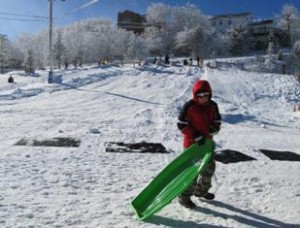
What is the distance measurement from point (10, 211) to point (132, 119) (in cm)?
1041

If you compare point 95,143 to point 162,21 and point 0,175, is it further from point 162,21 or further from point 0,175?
point 162,21

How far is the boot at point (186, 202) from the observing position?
5750 millimetres

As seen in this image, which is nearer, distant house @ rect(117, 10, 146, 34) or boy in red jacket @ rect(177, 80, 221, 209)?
boy in red jacket @ rect(177, 80, 221, 209)

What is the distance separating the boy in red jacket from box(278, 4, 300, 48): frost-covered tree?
4842 inches

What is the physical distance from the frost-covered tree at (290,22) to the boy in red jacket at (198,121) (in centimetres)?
12299

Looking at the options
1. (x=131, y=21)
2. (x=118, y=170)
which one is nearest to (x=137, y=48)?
(x=131, y=21)

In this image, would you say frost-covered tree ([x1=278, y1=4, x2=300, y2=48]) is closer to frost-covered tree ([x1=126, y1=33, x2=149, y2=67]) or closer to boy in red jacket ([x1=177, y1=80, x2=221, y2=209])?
frost-covered tree ([x1=126, y1=33, x2=149, y2=67])

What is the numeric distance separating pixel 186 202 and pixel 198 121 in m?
1.02

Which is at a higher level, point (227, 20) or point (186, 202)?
point (227, 20)

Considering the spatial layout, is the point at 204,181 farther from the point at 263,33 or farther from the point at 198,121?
the point at 263,33

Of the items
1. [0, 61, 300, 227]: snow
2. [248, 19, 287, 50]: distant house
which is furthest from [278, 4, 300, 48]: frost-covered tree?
[0, 61, 300, 227]: snow

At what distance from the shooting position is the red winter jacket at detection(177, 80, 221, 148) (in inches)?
232

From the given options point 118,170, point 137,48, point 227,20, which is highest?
point 227,20

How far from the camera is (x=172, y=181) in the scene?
5.77m
